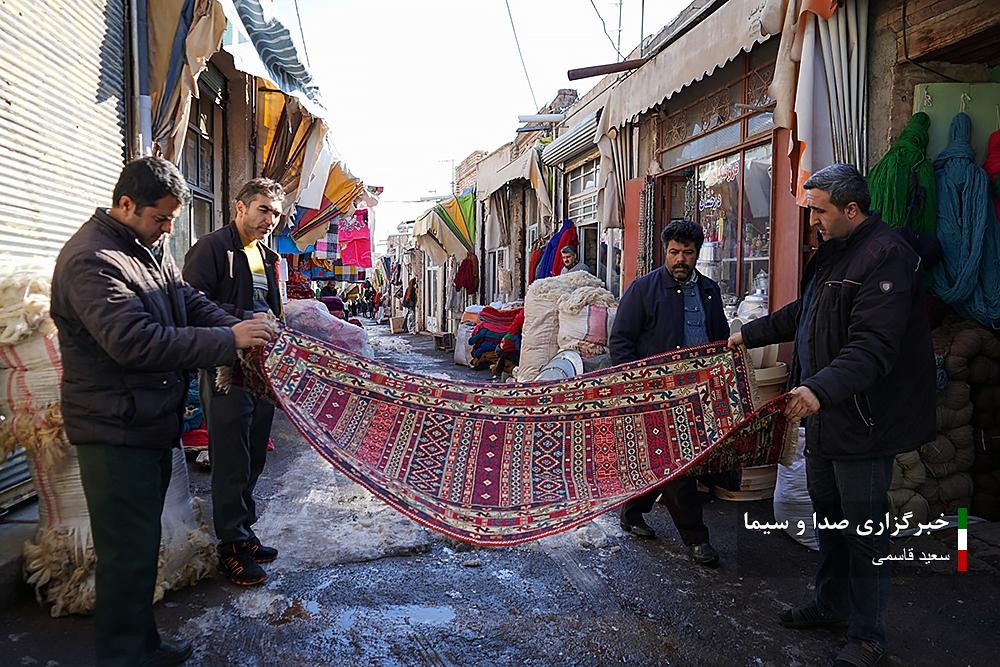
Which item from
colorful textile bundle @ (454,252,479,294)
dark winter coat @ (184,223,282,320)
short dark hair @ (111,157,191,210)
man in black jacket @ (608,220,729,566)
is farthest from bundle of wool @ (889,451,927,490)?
colorful textile bundle @ (454,252,479,294)

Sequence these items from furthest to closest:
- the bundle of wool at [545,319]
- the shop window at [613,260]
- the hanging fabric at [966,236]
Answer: the shop window at [613,260] → the bundle of wool at [545,319] → the hanging fabric at [966,236]

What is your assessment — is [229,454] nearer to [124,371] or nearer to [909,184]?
[124,371]

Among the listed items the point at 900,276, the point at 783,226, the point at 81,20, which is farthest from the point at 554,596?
the point at 81,20

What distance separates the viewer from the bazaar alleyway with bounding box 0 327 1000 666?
2.85 m

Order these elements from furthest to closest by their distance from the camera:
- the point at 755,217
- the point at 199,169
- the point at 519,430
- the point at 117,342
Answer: the point at 199,169, the point at 755,217, the point at 519,430, the point at 117,342

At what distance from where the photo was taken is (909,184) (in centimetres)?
400

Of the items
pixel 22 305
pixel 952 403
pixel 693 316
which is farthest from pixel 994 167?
pixel 22 305

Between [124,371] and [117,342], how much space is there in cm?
20

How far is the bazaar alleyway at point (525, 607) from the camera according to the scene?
2848mm

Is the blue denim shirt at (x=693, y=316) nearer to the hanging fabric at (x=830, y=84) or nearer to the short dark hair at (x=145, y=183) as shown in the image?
the hanging fabric at (x=830, y=84)

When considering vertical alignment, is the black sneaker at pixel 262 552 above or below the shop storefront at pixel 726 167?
below

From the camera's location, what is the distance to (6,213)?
3.73 metres

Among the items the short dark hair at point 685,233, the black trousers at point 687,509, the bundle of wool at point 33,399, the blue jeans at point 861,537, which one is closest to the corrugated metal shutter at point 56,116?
the bundle of wool at point 33,399

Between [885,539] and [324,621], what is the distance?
7.69 ft
